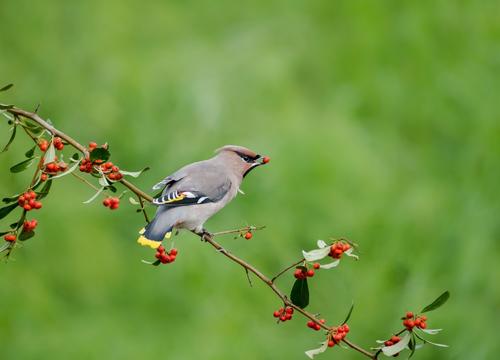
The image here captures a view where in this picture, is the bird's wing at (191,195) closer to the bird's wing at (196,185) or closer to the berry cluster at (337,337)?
the bird's wing at (196,185)

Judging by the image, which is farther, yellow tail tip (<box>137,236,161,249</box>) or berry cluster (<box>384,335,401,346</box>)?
yellow tail tip (<box>137,236,161,249</box>)

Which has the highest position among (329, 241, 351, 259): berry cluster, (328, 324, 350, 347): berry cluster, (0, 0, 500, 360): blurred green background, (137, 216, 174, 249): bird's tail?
(329, 241, 351, 259): berry cluster

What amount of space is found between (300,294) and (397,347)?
0.35 meters

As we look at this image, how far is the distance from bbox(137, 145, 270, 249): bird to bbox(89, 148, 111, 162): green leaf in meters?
0.49

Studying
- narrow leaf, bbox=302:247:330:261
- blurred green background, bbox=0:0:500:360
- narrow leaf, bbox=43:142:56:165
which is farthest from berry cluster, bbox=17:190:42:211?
blurred green background, bbox=0:0:500:360

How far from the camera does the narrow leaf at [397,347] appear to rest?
294 centimetres

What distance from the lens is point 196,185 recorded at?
12.3 ft

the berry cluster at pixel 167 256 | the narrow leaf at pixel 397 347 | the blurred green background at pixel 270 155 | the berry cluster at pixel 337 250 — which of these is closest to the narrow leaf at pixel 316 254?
the berry cluster at pixel 337 250

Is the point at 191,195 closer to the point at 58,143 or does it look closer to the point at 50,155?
the point at 58,143

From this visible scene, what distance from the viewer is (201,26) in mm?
8516

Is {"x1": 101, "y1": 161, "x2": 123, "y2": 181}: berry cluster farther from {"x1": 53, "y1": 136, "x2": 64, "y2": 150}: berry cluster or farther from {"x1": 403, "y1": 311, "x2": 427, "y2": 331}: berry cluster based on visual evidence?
{"x1": 403, "y1": 311, "x2": 427, "y2": 331}: berry cluster

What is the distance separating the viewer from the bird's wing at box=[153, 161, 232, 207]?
11.8 feet

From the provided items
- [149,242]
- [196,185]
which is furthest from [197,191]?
[149,242]

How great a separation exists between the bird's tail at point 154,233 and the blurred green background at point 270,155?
336 centimetres
